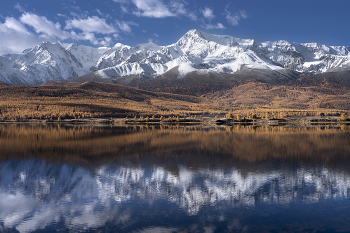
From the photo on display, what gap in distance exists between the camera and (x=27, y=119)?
138m

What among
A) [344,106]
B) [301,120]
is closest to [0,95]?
[301,120]

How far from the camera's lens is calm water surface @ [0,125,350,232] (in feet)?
47.2

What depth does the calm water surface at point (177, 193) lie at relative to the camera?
47.2 feet

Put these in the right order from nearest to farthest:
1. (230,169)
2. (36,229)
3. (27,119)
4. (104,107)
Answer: (36,229), (230,169), (27,119), (104,107)

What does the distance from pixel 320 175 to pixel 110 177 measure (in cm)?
1502

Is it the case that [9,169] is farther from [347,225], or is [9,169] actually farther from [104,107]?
[104,107]

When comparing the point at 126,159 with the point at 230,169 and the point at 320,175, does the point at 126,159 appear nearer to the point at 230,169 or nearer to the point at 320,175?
the point at 230,169

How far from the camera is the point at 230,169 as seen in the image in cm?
2508

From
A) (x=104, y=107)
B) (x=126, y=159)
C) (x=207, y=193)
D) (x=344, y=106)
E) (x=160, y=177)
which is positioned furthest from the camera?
(x=344, y=106)

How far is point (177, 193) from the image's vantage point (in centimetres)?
1869

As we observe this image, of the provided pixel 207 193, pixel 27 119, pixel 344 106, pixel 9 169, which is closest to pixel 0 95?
pixel 27 119

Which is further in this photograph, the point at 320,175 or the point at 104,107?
the point at 104,107

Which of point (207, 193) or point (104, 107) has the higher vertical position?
point (104, 107)

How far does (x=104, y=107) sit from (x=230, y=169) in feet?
497
